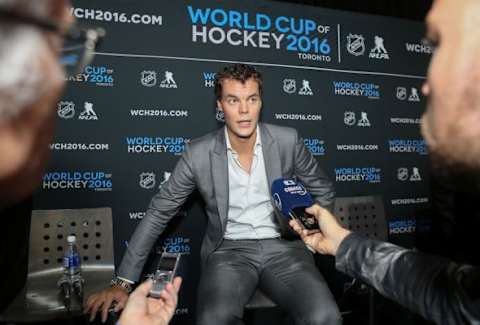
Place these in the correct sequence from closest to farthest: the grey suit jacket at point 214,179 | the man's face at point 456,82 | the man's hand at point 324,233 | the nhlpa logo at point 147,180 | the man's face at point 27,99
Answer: the man's face at point 27,99
the man's face at point 456,82
the man's hand at point 324,233
the grey suit jacket at point 214,179
the nhlpa logo at point 147,180

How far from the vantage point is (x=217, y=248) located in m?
1.95

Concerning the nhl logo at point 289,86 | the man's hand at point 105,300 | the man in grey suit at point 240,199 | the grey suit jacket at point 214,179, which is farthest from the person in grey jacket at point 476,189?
the nhl logo at point 289,86

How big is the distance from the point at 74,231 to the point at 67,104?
34.8 inches

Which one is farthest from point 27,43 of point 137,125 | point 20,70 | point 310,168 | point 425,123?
point 137,125

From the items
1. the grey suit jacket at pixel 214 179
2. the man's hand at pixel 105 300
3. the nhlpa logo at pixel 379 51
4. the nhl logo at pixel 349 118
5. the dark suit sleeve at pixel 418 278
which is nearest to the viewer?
the dark suit sleeve at pixel 418 278

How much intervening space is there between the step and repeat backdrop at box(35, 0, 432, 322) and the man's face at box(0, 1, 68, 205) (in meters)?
2.10

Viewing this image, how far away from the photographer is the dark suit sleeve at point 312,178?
2.02 m

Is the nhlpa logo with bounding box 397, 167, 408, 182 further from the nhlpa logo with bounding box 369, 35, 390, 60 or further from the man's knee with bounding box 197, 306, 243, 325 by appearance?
the man's knee with bounding box 197, 306, 243, 325

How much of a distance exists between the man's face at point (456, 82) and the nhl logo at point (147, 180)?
2095mm

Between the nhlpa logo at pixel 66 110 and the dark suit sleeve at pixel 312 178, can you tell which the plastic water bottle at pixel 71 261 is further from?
the dark suit sleeve at pixel 312 178

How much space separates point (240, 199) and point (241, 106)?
0.48m

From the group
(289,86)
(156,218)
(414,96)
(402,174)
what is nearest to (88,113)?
(156,218)

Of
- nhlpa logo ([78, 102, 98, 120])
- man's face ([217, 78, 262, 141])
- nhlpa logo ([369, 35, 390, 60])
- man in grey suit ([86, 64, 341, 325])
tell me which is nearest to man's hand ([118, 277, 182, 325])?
man in grey suit ([86, 64, 341, 325])

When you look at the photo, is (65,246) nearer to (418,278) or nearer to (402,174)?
(418,278)
